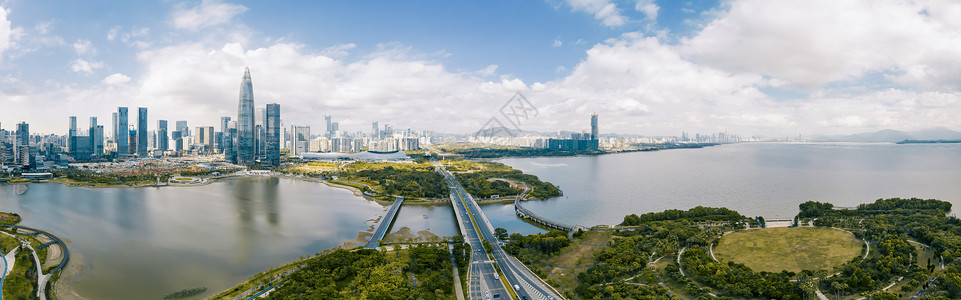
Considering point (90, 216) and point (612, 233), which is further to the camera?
point (90, 216)

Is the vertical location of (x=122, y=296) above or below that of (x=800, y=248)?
below

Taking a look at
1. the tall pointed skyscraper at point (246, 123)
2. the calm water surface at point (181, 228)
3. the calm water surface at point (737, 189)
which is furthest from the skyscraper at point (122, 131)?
the calm water surface at point (737, 189)

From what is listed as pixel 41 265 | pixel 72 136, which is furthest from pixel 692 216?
pixel 72 136

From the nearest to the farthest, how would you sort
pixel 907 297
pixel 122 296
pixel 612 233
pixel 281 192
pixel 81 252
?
pixel 907 297 < pixel 122 296 < pixel 81 252 < pixel 612 233 < pixel 281 192

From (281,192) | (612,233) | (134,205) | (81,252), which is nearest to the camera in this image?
(81,252)

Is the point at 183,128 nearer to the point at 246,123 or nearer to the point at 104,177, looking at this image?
the point at 246,123

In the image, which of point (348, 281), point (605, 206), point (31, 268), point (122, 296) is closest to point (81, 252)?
point (31, 268)

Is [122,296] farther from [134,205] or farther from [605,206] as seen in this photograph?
[605,206]
